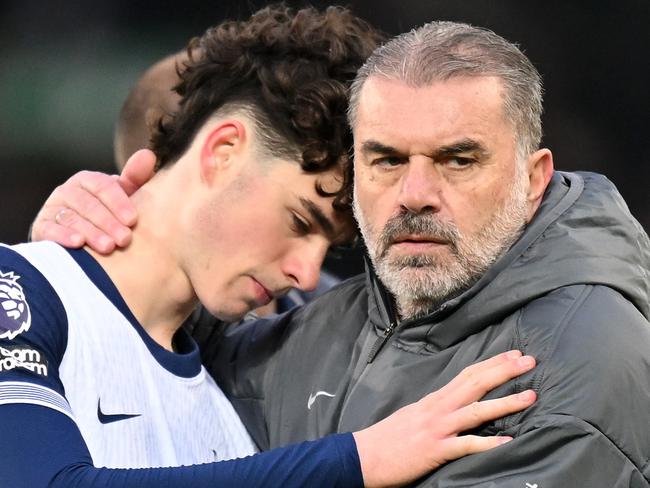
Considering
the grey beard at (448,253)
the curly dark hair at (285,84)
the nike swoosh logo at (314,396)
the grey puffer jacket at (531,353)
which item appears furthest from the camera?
the curly dark hair at (285,84)

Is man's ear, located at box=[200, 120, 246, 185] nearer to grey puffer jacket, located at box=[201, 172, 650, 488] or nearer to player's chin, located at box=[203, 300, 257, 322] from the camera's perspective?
player's chin, located at box=[203, 300, 257, 322]

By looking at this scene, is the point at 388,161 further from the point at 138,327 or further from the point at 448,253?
the point at 138,327

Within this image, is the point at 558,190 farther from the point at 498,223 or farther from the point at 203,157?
the point at 203,157

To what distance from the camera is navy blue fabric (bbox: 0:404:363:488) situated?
2197mm

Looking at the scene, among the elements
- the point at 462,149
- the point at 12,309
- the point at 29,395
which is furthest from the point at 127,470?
the point at 462,149

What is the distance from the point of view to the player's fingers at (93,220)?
2.66 m

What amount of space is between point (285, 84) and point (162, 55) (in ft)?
12.1

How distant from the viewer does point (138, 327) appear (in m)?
2.63

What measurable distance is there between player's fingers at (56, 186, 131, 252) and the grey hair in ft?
2.21

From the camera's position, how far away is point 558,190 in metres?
2.42

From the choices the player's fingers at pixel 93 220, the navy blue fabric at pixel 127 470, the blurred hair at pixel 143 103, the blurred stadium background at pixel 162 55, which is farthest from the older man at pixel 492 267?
the blurred stadium background at pixel 162 55

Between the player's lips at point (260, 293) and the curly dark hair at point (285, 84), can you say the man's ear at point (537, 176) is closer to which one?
the curly dark hair at point (285, 84)

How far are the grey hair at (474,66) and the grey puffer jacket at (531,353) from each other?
0.17 m

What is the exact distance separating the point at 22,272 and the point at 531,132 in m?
1.04
